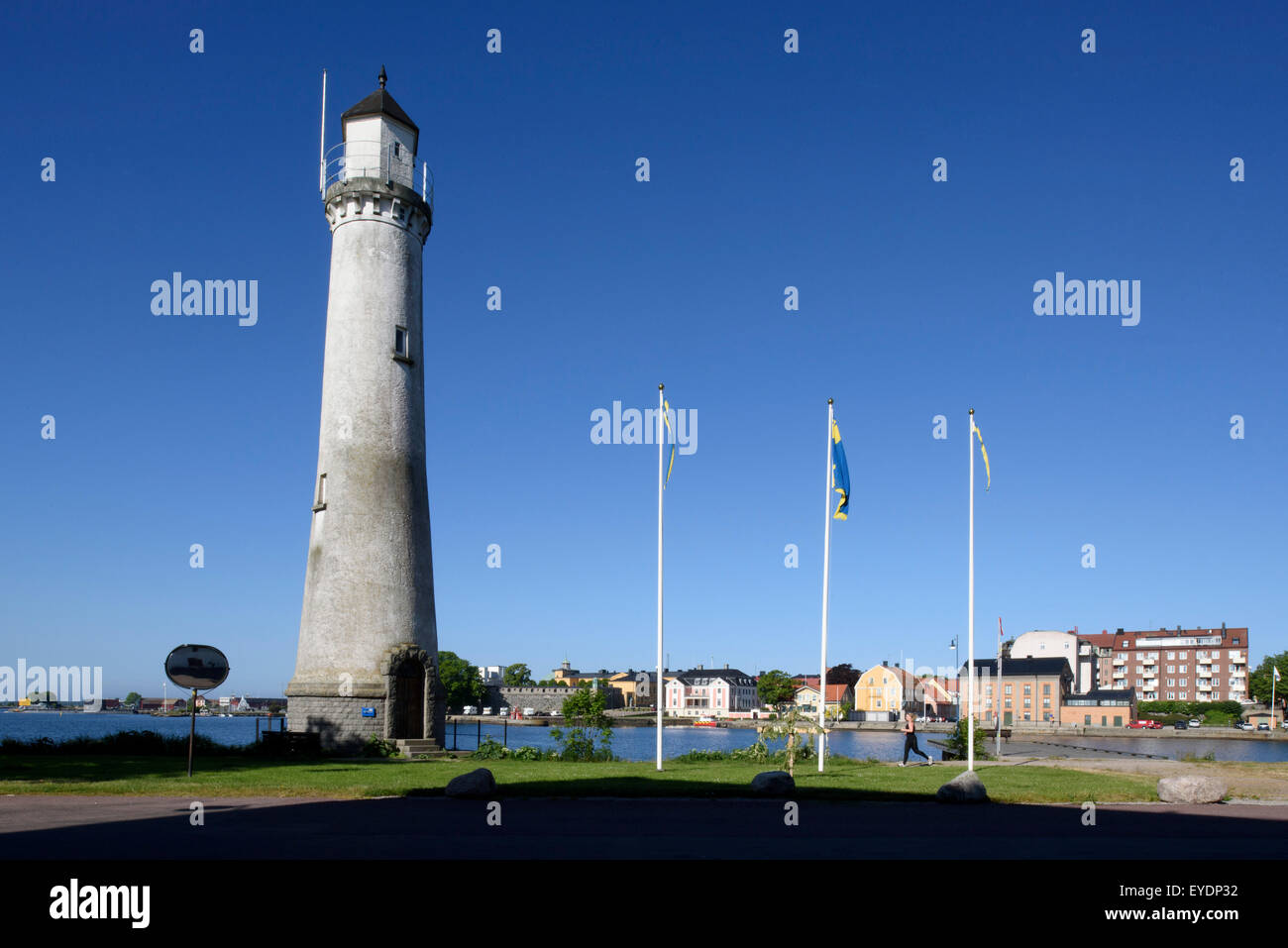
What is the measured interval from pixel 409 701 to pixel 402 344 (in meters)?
14.2

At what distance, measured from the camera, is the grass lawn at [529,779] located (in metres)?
21.1

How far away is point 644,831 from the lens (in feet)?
49.9

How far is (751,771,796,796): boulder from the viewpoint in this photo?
20.3 metres

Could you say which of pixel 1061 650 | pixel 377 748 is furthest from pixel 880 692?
pixel 377 748

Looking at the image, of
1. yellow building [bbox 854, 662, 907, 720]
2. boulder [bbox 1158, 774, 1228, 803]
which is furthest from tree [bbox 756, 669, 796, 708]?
boulder [bbox 1158, 774, 1228, 803]

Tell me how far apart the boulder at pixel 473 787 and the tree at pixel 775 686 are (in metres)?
173

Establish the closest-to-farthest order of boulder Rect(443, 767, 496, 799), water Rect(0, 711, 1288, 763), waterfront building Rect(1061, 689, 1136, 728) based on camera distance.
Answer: boulder Rect(443, 767, 496, 799) < water Rect(0, 711, 1288, 763) < waterfront building Rect(1061, 689, 1136, 728)

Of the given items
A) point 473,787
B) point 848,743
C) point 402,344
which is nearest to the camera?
point 473,787

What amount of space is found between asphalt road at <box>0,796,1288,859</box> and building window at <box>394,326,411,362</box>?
22.4 metres

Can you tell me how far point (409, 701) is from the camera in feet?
122

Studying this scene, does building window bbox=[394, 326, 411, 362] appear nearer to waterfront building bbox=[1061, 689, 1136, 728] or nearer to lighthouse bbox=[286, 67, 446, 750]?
lighthouse bbox=[286, 67, 446, 750]

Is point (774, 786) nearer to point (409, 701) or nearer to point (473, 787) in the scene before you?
point (473, 787)
